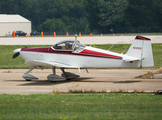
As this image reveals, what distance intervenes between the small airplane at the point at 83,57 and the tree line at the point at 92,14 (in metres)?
57.4

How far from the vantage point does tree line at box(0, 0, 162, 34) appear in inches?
2776

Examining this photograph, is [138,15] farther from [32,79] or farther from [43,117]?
[43,117]

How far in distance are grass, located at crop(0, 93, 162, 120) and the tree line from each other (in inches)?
2430

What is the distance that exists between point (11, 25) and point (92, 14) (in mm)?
22809

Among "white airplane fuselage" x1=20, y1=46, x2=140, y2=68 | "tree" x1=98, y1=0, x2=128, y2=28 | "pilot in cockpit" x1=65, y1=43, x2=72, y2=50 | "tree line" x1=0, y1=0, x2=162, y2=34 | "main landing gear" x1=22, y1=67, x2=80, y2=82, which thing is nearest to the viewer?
"white airplane fuselage" x1=20, y1=46, x2=140, y2=68

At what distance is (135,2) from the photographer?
7256 centimetres

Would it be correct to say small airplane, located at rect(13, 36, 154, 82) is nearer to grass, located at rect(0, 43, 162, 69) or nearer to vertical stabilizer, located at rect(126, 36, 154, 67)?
vertical stabilizer, located at rect(126, 36, 154, 67)

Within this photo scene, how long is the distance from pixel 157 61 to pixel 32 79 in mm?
10988

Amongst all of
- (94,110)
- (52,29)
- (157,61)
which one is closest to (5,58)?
(157,61)

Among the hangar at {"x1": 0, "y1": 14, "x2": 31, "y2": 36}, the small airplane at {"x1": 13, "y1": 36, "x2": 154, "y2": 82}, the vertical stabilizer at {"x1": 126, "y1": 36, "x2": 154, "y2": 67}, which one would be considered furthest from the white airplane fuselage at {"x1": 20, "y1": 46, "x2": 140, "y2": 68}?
the hangar at {"x1": 0, "y1": 14, "x2": 31, "y2": 36}

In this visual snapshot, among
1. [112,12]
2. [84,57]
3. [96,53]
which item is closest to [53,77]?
[84,57]

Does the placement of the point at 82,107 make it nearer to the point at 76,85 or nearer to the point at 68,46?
the point at 76,85

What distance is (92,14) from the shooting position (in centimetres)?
7706

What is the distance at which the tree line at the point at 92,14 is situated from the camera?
231 feet
